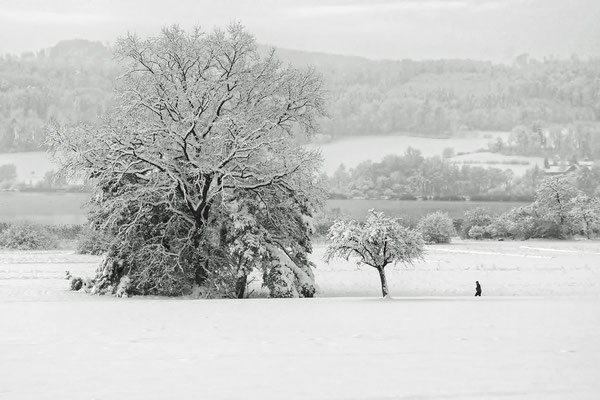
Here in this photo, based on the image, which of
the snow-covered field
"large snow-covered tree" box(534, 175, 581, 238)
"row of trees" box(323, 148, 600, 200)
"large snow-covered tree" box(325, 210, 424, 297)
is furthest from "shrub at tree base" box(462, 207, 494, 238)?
the snow-covered field

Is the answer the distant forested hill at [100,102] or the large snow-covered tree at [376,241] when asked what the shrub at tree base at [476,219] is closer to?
the distant forested hill at [100,102]

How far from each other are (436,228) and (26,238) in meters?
36.5

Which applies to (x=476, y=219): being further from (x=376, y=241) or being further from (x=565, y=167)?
(x=376, y=241)

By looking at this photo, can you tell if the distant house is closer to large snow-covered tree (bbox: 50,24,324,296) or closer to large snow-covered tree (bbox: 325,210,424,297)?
large snow-covered tree (bbox: 50,24,324,296)

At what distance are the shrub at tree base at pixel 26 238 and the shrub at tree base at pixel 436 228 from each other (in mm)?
33328

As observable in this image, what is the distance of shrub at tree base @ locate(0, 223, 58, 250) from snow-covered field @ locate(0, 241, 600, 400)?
38.2 m

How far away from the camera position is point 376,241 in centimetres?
2609

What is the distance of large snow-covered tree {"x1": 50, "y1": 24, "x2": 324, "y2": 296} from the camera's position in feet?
87.9

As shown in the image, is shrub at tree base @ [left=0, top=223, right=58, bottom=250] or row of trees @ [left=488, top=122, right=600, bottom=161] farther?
row of trees @ [left=488, top=122, right=600, bottom=161]

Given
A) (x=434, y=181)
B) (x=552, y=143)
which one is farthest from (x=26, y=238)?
(x=552, y=143)

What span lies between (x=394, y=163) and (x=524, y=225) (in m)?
51.2

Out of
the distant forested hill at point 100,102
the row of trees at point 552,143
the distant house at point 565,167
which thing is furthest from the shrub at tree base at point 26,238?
the row of trees at point 552,143

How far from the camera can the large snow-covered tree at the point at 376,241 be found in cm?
2588

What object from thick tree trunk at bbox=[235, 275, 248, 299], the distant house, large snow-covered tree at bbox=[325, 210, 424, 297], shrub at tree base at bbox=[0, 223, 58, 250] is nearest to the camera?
large snow-covered tree at bbox=[325, 210, 424, 297]
